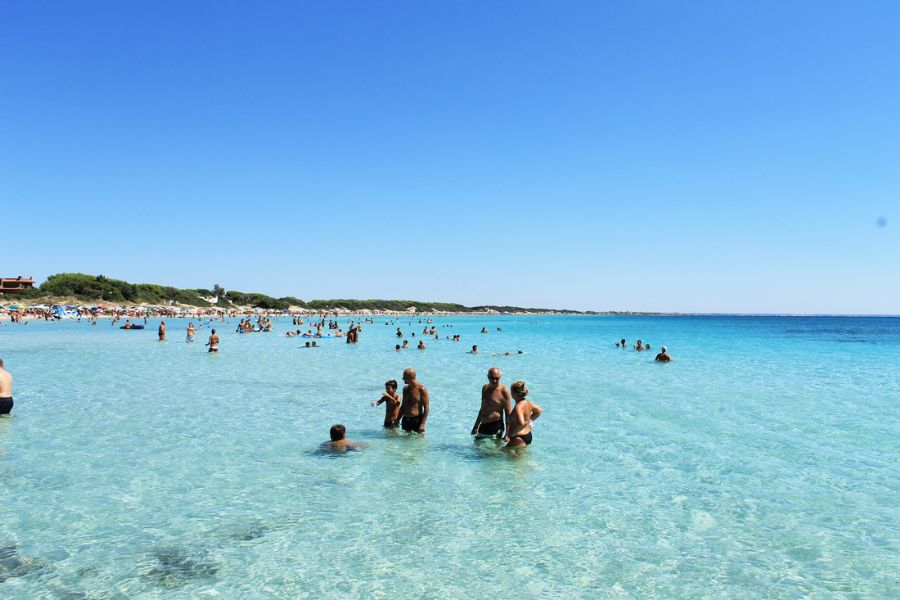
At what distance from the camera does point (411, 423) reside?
469 inches

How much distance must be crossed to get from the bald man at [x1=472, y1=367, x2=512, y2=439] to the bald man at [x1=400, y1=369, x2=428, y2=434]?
1.21m

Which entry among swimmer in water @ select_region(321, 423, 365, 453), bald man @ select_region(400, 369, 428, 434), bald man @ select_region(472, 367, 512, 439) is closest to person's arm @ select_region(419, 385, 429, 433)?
bald man @ select_region(400, 369, 428, 434)

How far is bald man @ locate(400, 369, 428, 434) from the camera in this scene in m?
11.7

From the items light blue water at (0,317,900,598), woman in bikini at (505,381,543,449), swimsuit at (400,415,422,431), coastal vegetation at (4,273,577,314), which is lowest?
light blue water at (0,317,900,598)

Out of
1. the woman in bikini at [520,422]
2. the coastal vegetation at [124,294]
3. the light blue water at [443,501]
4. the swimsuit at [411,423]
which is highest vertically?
the coastal vegetation at [124,294]

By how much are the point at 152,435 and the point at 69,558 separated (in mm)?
6171

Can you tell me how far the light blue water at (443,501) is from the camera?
18.2 ft

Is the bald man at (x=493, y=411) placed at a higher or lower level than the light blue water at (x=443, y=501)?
higher

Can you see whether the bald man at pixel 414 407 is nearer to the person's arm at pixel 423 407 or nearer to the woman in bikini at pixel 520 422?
the person's arm at pixel 423 407

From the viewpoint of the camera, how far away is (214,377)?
72.2 feet

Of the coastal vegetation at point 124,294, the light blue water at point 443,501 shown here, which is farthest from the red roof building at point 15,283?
the light blue water at point 443,501

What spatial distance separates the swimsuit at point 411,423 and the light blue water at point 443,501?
1.07 feet

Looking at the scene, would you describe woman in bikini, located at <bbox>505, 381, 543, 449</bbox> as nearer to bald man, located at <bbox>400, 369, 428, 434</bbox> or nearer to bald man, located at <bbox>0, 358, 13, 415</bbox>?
bald man, located at <bbox>400, 369, 428, 434</bbox>

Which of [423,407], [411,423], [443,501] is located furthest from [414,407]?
[443,501]
